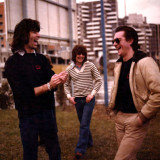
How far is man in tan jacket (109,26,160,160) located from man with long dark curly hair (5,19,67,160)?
26.3 inches

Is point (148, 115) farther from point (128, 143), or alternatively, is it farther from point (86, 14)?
point (86, 14)

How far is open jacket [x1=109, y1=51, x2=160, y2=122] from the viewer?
230 cm

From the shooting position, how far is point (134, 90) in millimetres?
2447

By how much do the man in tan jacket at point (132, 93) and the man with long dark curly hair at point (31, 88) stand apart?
0.67m

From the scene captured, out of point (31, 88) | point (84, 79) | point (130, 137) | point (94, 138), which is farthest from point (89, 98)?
point (31, 88)

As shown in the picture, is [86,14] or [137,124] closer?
[137,124]

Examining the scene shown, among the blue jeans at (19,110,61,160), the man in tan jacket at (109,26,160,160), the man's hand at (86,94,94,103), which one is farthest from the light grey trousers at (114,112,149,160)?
the man's hand at (86,94,94,103)

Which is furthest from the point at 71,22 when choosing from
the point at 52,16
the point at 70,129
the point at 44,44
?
the point at 70,129

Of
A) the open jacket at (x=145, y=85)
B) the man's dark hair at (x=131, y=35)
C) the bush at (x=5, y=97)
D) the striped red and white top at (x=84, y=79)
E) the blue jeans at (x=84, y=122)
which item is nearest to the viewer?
the open jacket at (x=145, y=85)

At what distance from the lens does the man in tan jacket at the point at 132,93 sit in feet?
7.63

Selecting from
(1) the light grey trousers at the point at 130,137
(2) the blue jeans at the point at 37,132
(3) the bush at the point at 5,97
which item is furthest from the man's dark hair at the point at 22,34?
(3) the bush at the point at 5,97

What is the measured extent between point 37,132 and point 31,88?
1.70 ft

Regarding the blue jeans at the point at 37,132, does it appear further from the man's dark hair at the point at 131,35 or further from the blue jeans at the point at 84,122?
the blue jeans at the point at 84,122

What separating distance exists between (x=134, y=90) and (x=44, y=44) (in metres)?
7.20
